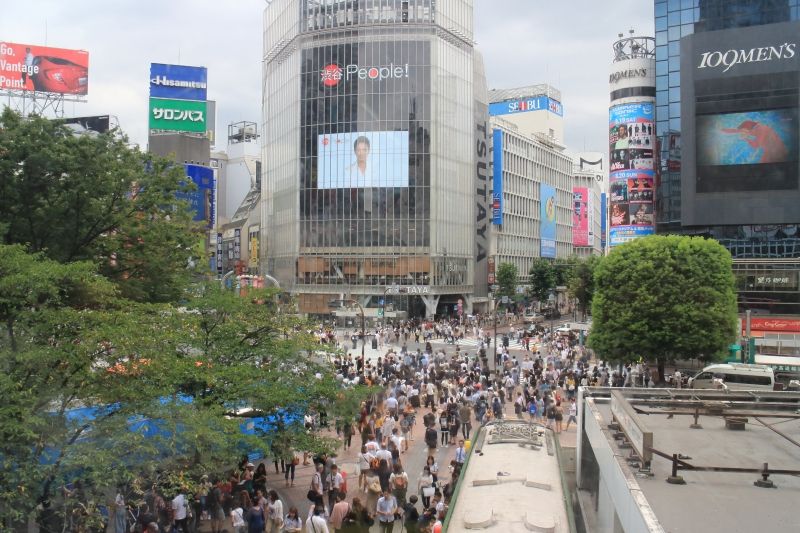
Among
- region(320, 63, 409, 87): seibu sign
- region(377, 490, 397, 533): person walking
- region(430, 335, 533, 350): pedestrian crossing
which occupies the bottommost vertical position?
region(377, 490, 397, 533): person walking

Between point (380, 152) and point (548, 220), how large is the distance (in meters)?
40.4

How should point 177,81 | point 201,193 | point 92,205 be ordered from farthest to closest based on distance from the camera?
point 177,81 → point 201,193 → point 92,205

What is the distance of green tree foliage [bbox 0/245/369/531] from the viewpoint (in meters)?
10.7

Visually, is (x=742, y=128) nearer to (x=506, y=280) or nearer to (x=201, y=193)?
(x=506, y=280)

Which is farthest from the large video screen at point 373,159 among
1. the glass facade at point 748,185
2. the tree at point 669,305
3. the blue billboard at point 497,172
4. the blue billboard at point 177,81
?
the tree at point 669,305

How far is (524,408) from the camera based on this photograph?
85.2 ft

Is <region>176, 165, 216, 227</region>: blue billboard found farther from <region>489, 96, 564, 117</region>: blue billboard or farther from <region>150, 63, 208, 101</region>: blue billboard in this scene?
<region>489, 96, 564, 117</region>: blue billboard

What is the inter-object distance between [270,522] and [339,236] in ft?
205

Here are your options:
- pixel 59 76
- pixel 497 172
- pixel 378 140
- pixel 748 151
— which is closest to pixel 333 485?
pixel 748 151

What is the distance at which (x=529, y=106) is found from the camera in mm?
127750

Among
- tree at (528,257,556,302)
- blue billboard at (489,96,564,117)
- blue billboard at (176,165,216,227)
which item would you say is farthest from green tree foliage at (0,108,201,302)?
blue billboard at (489,96,564,117)

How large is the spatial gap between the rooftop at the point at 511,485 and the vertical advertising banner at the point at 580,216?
108495mm

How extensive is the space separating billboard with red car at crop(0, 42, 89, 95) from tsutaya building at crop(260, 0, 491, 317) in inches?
874

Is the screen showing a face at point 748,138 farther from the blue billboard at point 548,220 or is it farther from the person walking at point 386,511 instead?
the person walking at point 386,511
